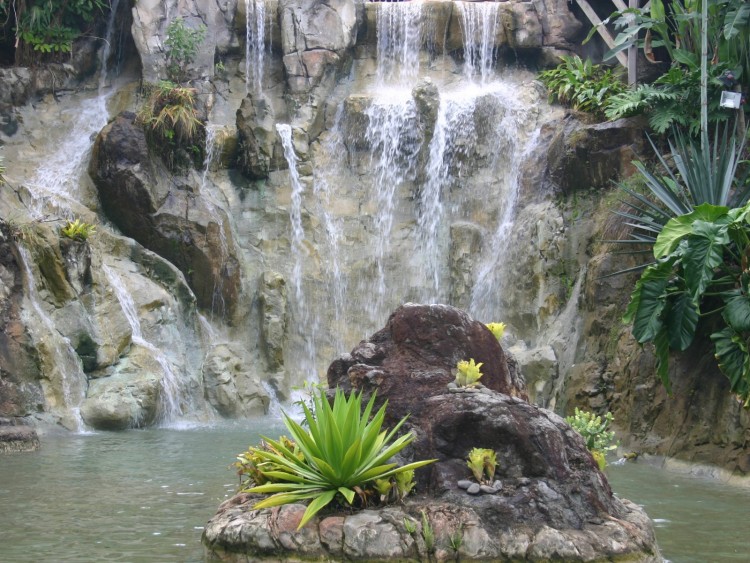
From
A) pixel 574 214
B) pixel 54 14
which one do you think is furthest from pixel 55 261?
pixel 574 214

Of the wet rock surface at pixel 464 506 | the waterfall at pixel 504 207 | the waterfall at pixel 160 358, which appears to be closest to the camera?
the wet rock surface at pixel 464 506

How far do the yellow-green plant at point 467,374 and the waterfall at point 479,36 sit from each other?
1595cm

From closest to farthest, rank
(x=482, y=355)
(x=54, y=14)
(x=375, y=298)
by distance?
(x=482, y=355), (x=375, y=298), (x=54, y=14)

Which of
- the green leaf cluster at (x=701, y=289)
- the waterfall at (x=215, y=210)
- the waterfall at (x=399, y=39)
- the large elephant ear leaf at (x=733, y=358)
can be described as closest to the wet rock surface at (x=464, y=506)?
the large elephant ear leaf at (x=733, y=358)

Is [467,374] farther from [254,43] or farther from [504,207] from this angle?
[254,43]

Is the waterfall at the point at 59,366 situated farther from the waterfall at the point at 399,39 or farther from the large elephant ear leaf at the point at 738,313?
the waterfall at the point at 399,39

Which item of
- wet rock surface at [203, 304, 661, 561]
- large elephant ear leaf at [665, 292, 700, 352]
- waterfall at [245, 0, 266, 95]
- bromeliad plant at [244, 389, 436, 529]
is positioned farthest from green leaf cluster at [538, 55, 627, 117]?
bromeliad plant at [244, 389, 436, 529]

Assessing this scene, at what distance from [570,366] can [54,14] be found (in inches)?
569

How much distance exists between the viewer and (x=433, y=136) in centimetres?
1997

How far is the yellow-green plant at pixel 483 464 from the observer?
6457 millimetres

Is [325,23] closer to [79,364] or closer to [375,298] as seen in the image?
[375,298]

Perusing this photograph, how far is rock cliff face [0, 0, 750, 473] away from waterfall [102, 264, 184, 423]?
41 millimetres

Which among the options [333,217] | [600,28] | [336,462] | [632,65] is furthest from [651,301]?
[600,28]

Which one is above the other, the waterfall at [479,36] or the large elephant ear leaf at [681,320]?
the waterfall at [479,36]
